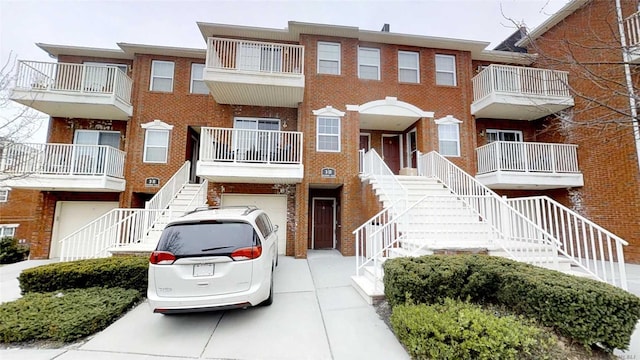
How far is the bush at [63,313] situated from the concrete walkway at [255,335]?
209mm

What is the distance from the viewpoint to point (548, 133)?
40.4ft

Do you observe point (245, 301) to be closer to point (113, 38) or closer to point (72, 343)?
point (72, 343)

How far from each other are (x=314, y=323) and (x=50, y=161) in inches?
458

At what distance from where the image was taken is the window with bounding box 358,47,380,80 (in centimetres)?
1191

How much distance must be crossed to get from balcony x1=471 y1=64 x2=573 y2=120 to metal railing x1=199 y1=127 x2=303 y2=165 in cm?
817

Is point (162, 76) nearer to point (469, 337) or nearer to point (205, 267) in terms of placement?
point (205, 267)

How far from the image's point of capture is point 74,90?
10188 millimetres

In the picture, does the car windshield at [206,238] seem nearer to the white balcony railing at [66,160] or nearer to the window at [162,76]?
the white balcony railing at [66,160]

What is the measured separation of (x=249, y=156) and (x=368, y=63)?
683cm

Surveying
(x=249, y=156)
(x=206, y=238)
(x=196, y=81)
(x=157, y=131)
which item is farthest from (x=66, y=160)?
(x=206, y=238)

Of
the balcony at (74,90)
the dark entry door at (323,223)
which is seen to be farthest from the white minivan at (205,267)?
the balcony at (74,90)

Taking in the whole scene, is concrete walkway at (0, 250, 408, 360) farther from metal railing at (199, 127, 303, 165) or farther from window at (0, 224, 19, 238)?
window at (0, 224, 19, 238)

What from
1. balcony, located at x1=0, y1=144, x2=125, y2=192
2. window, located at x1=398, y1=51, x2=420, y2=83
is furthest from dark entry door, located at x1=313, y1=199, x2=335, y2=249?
balcony, located at x1=0, y1=144, x2=125, y2=192

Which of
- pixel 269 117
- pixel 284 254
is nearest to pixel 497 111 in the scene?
pixel 269 117
